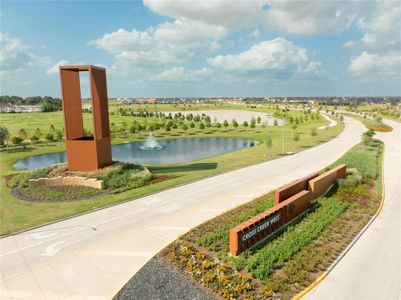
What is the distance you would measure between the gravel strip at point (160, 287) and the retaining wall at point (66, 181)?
13077mm

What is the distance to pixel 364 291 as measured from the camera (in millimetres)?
10578

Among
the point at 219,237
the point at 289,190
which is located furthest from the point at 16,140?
the point at 289,190

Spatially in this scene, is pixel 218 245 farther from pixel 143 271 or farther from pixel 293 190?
pixel 293 190

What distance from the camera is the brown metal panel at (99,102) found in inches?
947

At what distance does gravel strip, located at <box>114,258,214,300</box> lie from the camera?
33.9ft

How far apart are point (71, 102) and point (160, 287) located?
791 inches

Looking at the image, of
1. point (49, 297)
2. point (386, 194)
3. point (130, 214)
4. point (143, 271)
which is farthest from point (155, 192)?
point (386, 194)

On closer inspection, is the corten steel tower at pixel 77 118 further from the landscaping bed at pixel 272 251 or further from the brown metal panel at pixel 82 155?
the landscaping bed at pixel 272 251

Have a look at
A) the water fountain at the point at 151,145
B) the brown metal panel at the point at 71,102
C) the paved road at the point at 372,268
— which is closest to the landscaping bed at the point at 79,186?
the brown metal panel at the point at 71,102

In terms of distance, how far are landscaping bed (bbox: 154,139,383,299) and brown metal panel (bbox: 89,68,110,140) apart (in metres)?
14.5

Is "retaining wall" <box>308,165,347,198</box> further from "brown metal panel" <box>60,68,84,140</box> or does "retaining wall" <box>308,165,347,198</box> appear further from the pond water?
the pond water

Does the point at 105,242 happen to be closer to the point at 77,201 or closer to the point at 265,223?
the point at 77,201

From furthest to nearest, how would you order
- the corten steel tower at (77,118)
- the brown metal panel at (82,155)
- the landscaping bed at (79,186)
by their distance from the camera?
the brown metal panel at (82,155), the corten steel tower at (77,118), the landscaping bed at (79,186)

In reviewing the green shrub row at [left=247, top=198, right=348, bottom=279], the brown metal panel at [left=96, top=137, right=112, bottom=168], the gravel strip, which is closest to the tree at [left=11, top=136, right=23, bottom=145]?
the brown metal panel at [left=96, top=137, right=112, bottom=168]
